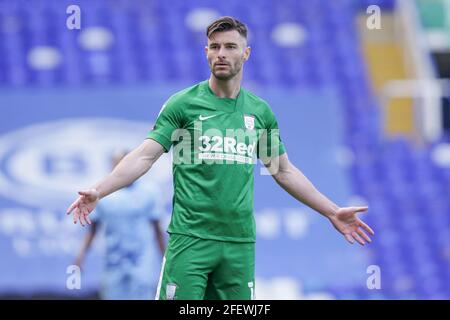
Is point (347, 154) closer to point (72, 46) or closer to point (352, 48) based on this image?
point (352, 48)

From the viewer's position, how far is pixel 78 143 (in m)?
12.9

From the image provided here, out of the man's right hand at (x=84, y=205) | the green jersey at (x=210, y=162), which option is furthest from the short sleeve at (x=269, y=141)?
the man's right hand at (x=84, y=205)

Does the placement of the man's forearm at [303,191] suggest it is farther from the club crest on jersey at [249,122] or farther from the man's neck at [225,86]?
the man's neck at [225,86]

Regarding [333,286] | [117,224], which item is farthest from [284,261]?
[117,224]

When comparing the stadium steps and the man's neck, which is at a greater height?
the stadium steps

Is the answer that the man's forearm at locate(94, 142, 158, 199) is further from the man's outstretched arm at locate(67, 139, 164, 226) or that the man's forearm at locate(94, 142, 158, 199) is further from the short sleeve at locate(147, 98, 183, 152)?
the short sleeve at locate(147, 98, 183, 152)

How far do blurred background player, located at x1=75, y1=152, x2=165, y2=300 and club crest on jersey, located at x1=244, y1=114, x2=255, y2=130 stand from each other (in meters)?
2.86

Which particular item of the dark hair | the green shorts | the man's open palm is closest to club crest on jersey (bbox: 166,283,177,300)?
the green shorts

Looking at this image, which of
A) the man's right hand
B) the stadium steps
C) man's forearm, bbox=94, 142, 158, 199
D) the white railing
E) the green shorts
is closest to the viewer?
the man's right hand

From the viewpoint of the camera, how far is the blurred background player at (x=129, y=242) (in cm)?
893

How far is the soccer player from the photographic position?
Result: 6027 millimetres

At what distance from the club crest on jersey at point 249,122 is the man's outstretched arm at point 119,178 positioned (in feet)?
1.64

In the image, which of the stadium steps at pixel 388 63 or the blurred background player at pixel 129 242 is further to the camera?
the stadium steps at pixel 388 63
